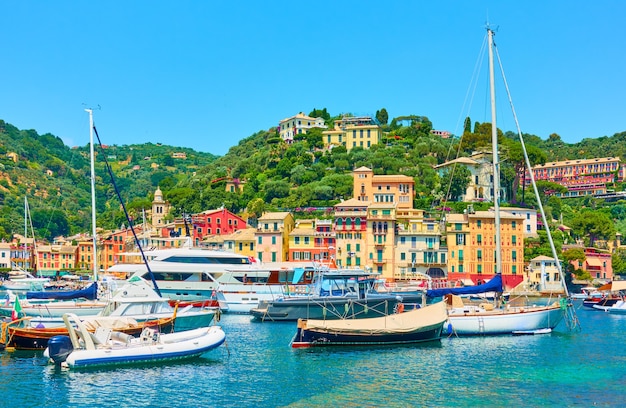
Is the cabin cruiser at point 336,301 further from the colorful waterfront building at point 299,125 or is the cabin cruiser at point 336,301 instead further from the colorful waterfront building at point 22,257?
the colorful waterfront building at point 299,125

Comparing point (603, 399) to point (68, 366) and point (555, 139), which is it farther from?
point (555, 139)

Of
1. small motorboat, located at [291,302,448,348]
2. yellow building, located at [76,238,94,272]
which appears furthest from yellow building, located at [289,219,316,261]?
small motorboat, located at [291,302,448,348]

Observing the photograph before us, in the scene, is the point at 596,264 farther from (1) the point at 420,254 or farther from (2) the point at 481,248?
(1) the point at 420,254

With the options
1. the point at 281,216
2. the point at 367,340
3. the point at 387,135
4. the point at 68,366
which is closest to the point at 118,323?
the point at 68,366

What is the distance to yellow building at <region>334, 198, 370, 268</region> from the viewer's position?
77.4 meters

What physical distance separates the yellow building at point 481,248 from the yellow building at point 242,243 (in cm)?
2278

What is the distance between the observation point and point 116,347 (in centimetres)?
2841

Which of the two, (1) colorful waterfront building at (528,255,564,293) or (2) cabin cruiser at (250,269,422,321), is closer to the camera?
(2) cabin cruiser at (250,269,422,321)

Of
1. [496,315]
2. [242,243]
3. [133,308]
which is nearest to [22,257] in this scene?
[242,243]

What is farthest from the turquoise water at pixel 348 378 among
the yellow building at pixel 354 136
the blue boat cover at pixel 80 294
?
the yellow building at pixel 354 136

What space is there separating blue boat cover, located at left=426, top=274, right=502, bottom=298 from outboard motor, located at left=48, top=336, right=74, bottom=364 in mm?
20862

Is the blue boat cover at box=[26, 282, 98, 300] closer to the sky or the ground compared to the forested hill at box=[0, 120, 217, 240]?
closer to the ground

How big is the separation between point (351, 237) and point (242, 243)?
1319 cm

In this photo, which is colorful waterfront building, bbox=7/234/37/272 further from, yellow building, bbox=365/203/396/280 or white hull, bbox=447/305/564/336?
white hull, bbox=447/305/564/336
